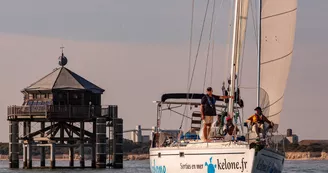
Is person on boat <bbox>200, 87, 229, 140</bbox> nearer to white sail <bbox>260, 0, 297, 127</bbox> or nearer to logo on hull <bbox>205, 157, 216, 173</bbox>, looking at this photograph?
white sail <bbox>260, 0, 297, 127</bbox>

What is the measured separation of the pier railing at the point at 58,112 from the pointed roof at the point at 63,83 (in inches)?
71.1

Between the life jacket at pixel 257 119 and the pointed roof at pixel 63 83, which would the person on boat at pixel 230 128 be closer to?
the life jacket at pixel 257 119

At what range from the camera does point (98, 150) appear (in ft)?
271

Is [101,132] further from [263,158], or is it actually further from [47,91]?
[263,158]

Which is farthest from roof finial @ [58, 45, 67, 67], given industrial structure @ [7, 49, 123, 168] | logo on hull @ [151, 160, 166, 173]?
logo on hull @ [151, 160, 166, 173]

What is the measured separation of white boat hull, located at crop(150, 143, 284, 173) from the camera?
3983cm

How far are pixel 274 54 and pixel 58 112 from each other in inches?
1634

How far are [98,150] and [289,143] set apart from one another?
67265mm

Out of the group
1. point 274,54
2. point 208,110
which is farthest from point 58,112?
point 274,54

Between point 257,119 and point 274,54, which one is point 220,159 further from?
point 274,54

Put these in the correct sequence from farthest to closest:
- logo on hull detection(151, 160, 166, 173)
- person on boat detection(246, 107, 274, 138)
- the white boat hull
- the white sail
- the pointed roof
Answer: the pointed roof
logo on hull detection(151, 160, 166, 173)
the white sail
person on boat detection(246, 107, 274, 138)
the white boat hull

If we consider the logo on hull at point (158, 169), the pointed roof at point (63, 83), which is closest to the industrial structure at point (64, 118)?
the pointed roof at point (63, 83)

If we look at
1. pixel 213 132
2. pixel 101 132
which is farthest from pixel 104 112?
pixel 213 132

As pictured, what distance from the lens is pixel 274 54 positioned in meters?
43.2
